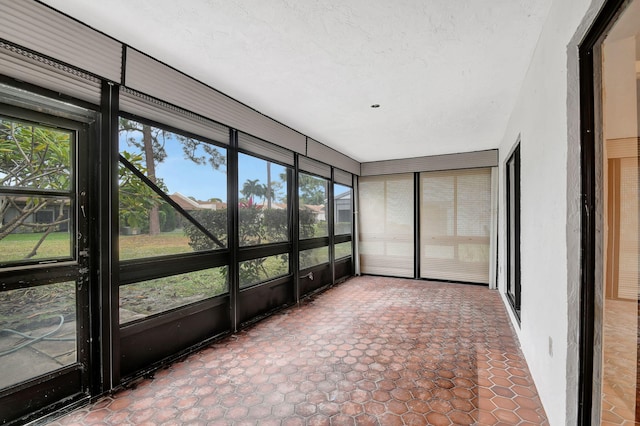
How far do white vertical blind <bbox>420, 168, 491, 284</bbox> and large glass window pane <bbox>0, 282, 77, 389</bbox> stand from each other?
6.00 meters

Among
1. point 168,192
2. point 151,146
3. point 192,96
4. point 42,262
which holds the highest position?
point 192,96

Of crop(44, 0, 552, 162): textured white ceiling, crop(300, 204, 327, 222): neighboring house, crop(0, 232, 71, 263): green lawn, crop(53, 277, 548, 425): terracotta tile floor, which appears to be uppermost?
crop(44, 0, 552, 162): textured white ceiling

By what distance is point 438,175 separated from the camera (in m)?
6.36

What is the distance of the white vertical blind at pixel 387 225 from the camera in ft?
21.9

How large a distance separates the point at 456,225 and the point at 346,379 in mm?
4681

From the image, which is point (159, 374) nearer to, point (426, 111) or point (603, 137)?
point (603, 137)

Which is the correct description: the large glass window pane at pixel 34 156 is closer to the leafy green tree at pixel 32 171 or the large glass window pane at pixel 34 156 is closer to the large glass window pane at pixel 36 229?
the leafy green tree at pixel 32 171

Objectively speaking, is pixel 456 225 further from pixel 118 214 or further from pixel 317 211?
pixel 118 214

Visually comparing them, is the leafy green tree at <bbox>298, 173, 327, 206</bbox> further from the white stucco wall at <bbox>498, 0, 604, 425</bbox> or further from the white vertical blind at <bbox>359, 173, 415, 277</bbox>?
the white stucco wall at <bbox>498, 0, 604, 425</bbox>

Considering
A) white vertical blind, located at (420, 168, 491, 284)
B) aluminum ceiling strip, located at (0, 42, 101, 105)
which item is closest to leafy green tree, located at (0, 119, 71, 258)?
aluminum ceiling strip, located at (0, 42, 101, 105)

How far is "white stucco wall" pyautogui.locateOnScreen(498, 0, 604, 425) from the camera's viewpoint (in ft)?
4.75

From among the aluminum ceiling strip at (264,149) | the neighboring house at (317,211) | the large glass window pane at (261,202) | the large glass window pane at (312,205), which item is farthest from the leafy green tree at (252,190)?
the neighboring house at (317,211)

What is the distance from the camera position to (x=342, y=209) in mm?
6723

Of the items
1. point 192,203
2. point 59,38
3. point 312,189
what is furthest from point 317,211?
point 59,38
